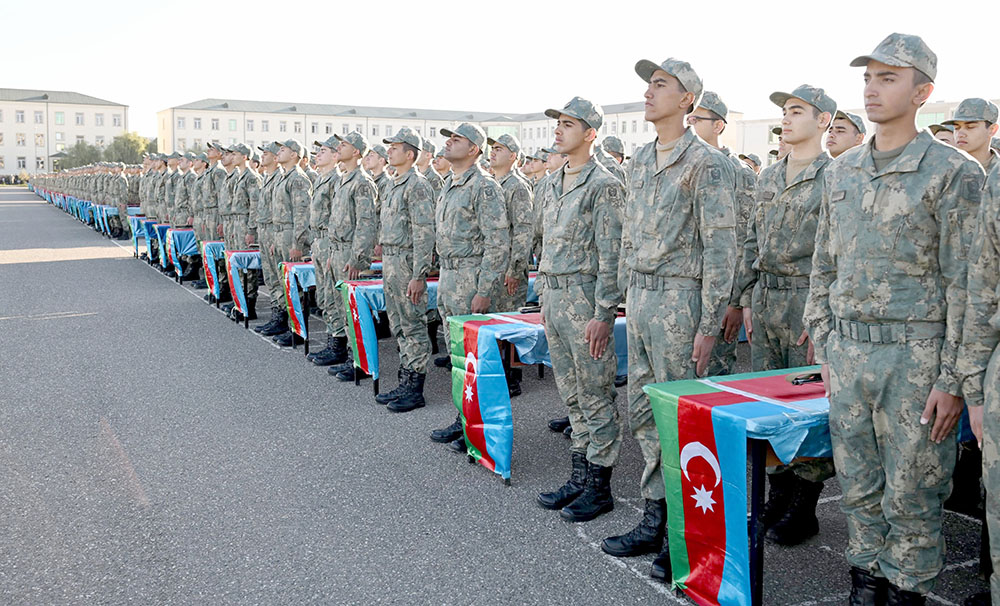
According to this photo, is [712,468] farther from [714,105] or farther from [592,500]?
[714,105]

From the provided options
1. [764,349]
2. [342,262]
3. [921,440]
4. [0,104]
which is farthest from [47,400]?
[0,104]

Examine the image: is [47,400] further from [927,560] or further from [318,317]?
[927,560]

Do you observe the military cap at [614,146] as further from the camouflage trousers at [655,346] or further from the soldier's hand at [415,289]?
the camouflage trousers at [655,346]

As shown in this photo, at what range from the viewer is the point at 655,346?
3480mm

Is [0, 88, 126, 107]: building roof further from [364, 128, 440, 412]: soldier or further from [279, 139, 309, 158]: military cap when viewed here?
[364, 128, 440, 412]: soldier

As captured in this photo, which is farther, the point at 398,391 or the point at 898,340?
A: the point at 398,391

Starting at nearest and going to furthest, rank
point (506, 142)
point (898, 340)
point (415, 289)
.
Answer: point (898, 340)
point (415, 289)
point (506, 142)

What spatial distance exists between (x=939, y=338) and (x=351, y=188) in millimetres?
5453

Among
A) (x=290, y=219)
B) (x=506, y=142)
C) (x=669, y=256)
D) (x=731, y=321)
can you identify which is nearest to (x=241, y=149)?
(x=290, y=219)

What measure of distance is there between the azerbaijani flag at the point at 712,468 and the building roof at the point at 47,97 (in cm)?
10977

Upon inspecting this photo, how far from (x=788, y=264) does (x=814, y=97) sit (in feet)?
3.16

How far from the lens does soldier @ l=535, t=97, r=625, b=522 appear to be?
395 cm

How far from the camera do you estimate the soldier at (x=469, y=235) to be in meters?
5.42

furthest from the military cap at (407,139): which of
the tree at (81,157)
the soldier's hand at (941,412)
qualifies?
the tree at (81,157)
